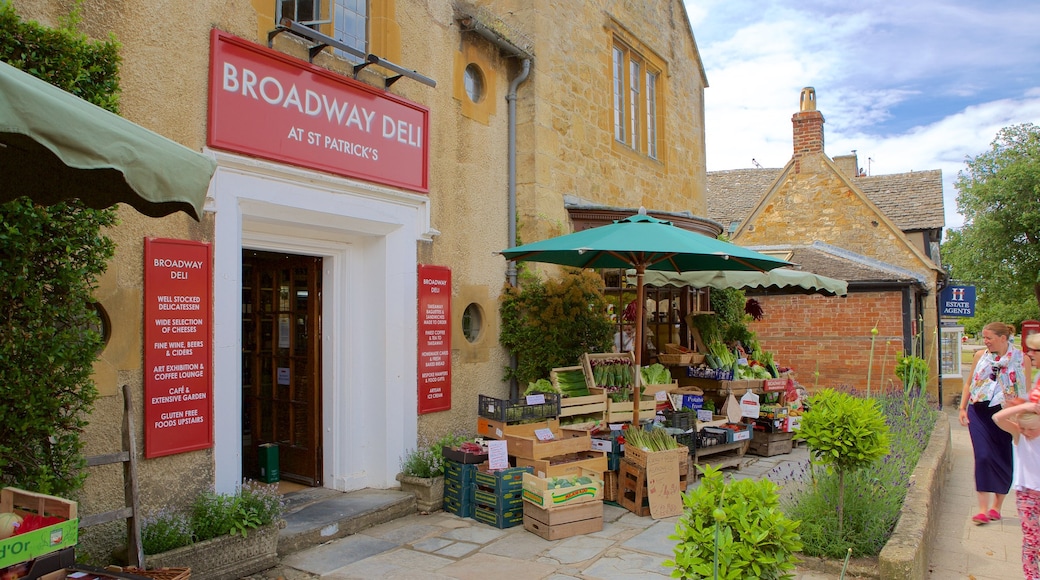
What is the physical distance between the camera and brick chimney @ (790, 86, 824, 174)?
1989 centimetres

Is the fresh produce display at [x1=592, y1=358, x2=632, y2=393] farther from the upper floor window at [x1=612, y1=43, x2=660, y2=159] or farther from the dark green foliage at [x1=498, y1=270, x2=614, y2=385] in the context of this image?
the upper floor window at [x1=612, y1=43, x2=660, y2=159]

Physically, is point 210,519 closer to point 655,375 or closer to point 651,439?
point 651,439

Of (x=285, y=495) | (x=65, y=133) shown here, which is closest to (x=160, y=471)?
(x=285, y=495)

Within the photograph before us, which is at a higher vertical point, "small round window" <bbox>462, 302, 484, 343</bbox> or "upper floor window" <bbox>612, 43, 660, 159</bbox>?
"upper floor window" <bbox>612, 43, 660, 159</bbox>

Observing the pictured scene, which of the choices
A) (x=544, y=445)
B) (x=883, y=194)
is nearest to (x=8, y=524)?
(x=544, y=445)

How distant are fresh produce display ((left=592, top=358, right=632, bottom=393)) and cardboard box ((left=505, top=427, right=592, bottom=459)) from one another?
3.98ft

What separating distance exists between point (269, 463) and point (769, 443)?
6228 millimetres

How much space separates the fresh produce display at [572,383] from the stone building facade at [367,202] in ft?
2.59

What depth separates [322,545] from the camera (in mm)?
5551

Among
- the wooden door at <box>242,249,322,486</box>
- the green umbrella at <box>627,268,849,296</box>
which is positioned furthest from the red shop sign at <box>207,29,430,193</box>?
the green umbrella at <box>627,268,849,296</box>

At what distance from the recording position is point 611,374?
8.09 m

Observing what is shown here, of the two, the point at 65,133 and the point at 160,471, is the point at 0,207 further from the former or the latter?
the point at 160,471

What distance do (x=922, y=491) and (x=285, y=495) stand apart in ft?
18.5

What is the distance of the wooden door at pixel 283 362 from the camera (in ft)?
22.8
